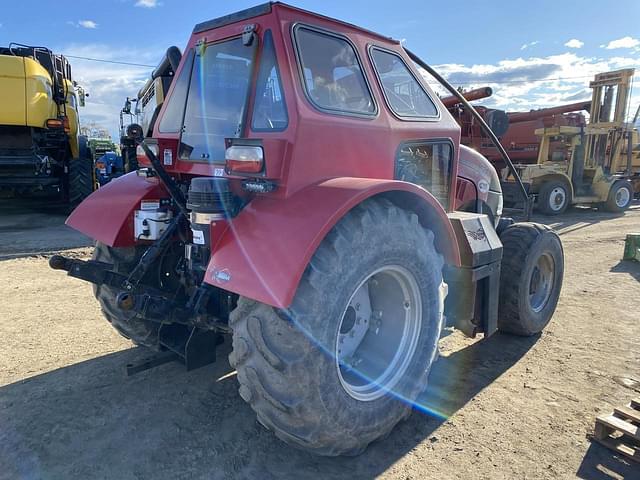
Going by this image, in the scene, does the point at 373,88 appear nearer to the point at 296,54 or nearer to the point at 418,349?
the point at 296,54

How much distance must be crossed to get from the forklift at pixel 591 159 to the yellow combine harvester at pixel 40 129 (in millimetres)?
10486

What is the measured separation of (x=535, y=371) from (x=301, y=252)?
246 centimetres

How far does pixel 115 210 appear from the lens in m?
3.37

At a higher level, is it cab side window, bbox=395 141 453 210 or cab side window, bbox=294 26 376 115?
cab side window, bbox=294 26 376 115

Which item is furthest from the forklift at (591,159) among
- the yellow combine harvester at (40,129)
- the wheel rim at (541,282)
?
the yellow combine harvester at (40,129)

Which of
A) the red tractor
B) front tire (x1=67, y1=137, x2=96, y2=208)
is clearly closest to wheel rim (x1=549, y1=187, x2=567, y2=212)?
the red tractor

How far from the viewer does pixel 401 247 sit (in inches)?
103

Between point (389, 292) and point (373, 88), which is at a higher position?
point (373, 88)

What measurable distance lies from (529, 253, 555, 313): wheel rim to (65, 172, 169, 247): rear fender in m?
3.22

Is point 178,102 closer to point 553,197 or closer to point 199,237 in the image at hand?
point 199,237

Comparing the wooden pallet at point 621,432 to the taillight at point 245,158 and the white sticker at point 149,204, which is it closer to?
the taillight at point 245,158

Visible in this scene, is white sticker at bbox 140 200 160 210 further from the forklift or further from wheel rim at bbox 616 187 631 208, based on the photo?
wheel rim at bbox 616 187 631 208

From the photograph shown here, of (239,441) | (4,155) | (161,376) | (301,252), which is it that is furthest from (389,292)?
(4,155)

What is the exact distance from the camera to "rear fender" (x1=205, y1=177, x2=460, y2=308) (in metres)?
2.12
